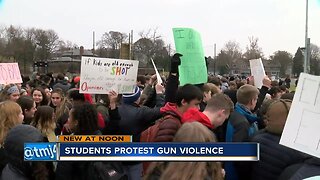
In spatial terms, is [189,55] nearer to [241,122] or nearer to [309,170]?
[241,122]

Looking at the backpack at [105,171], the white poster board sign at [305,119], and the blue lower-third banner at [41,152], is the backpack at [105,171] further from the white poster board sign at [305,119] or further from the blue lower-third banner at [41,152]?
the white poster board sign at [305,119]

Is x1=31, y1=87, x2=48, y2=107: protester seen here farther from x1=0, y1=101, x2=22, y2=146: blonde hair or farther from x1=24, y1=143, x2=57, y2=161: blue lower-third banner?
x1=24, y1=143, x2=57, y2=161: blue lower-third banner

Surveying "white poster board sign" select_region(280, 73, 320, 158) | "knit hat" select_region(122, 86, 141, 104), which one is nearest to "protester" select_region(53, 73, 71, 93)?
"knit hat" select_region(122, 86, 141, 104)

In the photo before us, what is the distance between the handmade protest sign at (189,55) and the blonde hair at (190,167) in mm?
2946

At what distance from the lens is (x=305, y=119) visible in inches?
89.4

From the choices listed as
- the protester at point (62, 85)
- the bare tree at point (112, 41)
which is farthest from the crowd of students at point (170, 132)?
the bare tree at point (112, 41)

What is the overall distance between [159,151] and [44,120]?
120 inches

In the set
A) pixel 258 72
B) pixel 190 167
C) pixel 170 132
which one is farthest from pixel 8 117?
pixel 258 72

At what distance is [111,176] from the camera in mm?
3678

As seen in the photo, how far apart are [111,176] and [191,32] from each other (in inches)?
103

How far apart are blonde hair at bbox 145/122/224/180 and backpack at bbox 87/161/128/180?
966mm

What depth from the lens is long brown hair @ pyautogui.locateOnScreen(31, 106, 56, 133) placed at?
4891 mm

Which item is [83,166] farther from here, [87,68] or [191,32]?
[191,32]

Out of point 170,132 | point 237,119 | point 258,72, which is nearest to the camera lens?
point 170,132
